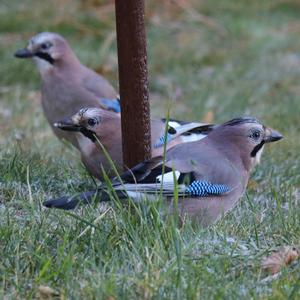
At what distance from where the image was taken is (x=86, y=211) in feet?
12.1

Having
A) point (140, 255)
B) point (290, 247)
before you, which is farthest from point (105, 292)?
point (290, 247)

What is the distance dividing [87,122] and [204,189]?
929 mm

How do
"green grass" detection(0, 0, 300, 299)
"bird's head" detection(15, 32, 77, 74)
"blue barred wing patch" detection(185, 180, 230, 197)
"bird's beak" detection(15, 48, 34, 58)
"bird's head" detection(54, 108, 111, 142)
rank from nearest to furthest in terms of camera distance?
1. "green grass" detection(0, 0, 300, 299)
2. "blue barred wing patch" detection(185, 180, 230, 197)
3. "bird's head" detection(54, 108, 111, 142)
4. "bird's head" detection(15, 32, 77, 74)
5. "bird's beak" detection(15, 48, 34, 58)

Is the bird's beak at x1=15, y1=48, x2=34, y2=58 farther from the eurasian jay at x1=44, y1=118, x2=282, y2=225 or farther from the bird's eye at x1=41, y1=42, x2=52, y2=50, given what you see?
the eurasian jay at x1=44, y1=118, x2=282, y2=225

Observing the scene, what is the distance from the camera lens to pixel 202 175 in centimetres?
402

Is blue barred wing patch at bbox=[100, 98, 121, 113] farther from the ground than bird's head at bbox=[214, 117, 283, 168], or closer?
closer

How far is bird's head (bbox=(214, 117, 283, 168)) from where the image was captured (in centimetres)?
441

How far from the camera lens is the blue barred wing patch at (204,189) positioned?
3.95 m

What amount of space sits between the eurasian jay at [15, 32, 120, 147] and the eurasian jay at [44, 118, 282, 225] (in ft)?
5.54

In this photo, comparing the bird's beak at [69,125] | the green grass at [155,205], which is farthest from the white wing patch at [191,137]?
the bird's beak at [69,125]

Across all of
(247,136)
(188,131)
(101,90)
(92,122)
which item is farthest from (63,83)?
(247,136)

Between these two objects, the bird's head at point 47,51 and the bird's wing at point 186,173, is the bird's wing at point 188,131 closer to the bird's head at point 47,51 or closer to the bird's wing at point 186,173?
the bird's wing at point 186,173

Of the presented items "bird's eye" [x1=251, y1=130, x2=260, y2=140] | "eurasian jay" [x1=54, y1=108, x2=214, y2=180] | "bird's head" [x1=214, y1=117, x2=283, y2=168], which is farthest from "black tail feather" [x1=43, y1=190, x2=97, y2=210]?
"bird's eye" [x1=251, y1=130, x2=260, y2=140]

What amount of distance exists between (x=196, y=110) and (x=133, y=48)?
2983mm
